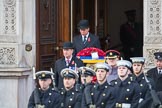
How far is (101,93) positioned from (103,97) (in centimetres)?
7

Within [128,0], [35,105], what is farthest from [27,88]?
[128,0]

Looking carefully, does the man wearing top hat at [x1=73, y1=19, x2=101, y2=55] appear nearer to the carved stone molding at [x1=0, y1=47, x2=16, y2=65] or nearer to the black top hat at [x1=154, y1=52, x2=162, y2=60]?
the carved stone molding at [x1=0, y1=47, x2=16, y2=65]

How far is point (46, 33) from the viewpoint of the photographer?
54.8ft

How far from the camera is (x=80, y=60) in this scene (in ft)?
48.3

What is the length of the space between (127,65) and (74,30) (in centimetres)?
433

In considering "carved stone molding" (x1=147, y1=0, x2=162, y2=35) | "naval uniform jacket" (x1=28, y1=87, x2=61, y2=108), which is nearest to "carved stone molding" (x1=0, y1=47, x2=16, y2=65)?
"carved stone molding" (x1=147, y1=0, x2=162, y2=35)

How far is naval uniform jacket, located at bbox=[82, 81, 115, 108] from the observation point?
13031 mm

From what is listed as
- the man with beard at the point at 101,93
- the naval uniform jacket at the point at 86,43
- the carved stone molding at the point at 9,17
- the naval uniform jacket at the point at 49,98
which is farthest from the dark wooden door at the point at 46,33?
the man with beard at the point at 101,93

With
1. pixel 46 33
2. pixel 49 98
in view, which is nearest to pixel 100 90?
pixel 49 98

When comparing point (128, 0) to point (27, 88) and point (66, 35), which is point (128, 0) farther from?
point (27, 88)

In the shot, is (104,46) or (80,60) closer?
(80,60)

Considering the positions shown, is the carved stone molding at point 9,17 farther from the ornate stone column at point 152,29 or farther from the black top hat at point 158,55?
the black top hat at point 158,55

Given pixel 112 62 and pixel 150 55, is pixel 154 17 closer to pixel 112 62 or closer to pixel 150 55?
pixel 150 55

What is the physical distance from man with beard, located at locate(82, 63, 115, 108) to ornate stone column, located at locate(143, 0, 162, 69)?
236 cm
